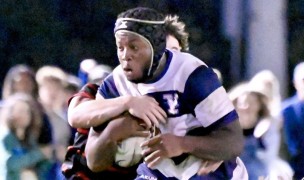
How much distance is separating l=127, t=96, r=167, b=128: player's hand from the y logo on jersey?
1.2 inches

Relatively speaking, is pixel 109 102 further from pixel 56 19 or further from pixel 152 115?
pixel 56 19

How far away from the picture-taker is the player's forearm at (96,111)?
522 centimetres

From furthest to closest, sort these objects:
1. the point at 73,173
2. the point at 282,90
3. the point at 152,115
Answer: the point at 282,90, the point at 73,173, the point at 152,115

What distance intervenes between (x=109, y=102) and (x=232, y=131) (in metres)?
0.49

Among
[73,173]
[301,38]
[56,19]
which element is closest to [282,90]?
[301,38]

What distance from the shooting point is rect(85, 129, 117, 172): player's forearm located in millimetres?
5285

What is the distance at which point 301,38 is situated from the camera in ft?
43.0

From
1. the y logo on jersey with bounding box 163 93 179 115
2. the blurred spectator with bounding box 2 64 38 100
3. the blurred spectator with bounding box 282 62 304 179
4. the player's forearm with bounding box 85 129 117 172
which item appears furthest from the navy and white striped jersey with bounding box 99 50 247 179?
the blurred spectator with bounding box 2 64 38 100

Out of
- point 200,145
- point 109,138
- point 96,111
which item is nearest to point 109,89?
point 96,111

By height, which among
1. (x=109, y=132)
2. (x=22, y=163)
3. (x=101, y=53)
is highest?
(x=109, y=132)

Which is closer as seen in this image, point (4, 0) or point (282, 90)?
point (282, 90)

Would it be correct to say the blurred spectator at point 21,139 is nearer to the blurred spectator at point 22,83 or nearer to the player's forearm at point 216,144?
the blurred spectator at point 22,83

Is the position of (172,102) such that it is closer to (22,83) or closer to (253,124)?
(253,124)

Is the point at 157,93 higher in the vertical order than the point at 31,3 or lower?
higher
